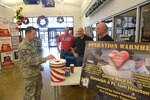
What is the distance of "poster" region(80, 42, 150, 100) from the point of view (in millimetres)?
1330

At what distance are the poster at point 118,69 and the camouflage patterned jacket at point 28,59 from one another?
3.47 ft

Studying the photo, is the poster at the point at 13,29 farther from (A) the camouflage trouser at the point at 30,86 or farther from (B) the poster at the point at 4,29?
(A) the camouflage trouser at the point at 30,86

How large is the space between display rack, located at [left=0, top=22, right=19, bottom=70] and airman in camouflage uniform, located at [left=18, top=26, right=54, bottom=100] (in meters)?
4.77

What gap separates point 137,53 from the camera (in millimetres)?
1375

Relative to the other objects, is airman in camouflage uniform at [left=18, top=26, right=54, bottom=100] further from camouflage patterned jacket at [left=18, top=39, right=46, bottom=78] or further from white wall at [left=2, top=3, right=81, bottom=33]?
white wall at [left=2, top=3, right=81, bottom=33]

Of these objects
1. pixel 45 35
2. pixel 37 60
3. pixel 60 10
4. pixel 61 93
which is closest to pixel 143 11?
pixel 37 60

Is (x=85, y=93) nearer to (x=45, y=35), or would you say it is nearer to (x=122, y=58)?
(x=122, y=58)

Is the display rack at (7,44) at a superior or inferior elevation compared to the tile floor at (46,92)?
superior

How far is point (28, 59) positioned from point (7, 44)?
526cm

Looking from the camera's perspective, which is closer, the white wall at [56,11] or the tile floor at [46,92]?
the tile floor at [46,92]

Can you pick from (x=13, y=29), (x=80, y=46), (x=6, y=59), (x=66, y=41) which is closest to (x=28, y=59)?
(x=80, y=46)

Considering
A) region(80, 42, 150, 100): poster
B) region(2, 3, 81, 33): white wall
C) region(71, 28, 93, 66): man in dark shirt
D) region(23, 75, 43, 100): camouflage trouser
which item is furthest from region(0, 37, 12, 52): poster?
region(2, 3, 81, 33): white wall

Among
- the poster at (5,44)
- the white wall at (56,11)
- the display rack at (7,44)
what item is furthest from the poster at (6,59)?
the white wall at (56,11)

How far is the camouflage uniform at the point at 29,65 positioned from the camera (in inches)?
99.9
